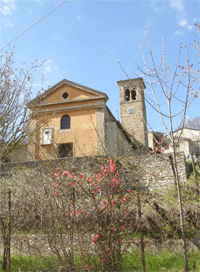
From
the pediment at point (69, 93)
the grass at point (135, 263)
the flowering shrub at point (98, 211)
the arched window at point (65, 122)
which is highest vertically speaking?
the pediment at point (69, 93)

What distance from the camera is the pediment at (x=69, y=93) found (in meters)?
17.5

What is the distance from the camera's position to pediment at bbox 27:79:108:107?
1753 centimetres

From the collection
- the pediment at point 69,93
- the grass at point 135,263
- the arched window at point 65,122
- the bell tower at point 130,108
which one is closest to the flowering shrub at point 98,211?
the grass at point 135,263

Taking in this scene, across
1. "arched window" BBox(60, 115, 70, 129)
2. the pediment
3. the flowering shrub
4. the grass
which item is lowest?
the grass

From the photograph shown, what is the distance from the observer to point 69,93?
1811cm

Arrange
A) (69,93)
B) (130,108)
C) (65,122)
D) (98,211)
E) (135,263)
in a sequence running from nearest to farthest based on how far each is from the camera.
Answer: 1. (98,211)
2. (135,263)
3. (65,122)
4. (69,93)
5. (130,108)

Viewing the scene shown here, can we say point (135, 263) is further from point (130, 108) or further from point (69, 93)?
point (130, 108)

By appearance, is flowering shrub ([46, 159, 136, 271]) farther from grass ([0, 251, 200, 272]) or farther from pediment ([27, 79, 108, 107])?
pediment ([27, 79, 108, 107])

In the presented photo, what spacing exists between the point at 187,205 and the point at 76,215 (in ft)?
13.5

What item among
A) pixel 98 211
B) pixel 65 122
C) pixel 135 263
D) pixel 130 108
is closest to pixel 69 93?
pixel 65 122

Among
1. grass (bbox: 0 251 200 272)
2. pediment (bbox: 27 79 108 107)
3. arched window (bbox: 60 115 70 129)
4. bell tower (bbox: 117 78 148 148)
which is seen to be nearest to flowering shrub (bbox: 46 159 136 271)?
grass (bbox: 0 251 200 272)

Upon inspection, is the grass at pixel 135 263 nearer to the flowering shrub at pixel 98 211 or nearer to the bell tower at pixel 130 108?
the flowering shrub at pixel 98 211

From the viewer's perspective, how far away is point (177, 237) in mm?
6598

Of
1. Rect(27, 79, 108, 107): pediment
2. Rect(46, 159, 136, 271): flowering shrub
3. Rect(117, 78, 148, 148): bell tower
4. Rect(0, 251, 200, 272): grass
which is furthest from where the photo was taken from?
Rect(117, 78, 148, 148): bell tower
